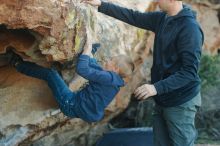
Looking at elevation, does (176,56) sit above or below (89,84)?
above

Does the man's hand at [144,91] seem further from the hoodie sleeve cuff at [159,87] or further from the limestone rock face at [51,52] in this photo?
the limestone rock face at [51,52]

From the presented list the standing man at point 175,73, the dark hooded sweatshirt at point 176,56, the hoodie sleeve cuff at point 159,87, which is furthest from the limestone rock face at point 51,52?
the hoodie sleeve cuff at point 159,87

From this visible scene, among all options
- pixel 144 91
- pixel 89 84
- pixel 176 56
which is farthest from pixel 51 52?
pixel 176 56

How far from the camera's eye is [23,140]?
434cm

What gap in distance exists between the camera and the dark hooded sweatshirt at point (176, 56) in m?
3.54

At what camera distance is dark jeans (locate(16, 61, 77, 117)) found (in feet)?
13.2

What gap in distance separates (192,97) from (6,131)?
1597 mm

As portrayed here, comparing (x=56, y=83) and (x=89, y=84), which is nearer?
(x=89, y=84)

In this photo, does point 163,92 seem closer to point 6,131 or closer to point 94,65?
point 94,65

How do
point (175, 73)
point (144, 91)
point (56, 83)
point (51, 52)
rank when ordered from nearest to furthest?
1. point (144, 91)
2. point (175, 73)
3. point (51, 52)
4. point (56, 83)

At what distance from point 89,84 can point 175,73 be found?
0.76 metres

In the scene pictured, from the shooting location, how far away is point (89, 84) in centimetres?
398

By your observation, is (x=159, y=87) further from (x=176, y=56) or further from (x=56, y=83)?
(x=56, y=83)

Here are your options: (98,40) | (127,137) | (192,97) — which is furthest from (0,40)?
(127,137)
